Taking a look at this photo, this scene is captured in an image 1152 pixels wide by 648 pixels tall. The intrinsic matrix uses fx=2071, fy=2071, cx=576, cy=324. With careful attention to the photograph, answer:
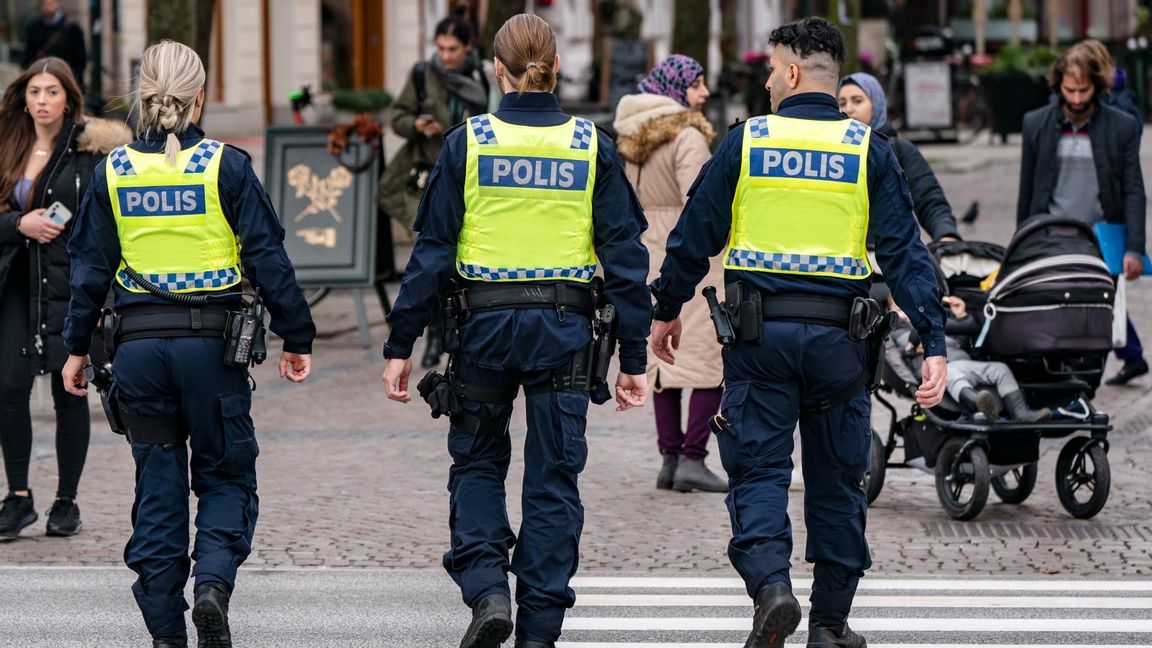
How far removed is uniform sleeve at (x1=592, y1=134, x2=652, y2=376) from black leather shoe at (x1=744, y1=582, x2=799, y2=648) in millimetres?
778

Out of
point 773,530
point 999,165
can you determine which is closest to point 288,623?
point 773,530

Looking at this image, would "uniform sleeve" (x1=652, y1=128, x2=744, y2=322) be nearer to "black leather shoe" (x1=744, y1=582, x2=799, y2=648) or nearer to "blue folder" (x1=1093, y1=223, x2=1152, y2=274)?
"black leather shoe" (x1=744, y1=582, x2=799, y2=648)

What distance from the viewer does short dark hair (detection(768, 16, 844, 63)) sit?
5805 mm

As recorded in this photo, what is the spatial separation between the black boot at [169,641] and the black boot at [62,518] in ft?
7.19

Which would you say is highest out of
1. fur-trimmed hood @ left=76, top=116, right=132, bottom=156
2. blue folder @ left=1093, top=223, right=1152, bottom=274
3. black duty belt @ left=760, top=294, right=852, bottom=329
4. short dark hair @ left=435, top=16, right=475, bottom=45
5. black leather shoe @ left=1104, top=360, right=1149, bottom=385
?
short dark hair @ left=435, top=16, right=475, bottom=45

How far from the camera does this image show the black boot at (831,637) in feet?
19.2

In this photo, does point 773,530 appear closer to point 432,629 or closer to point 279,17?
point 432,629

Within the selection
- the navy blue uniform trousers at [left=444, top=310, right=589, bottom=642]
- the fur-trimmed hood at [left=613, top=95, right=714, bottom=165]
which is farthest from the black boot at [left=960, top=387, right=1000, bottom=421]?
the navy blue uniform trousers at [left=444, top=310, right=589, bottom=642]

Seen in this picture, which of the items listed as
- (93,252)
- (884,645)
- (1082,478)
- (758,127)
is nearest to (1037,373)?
(1082,478)

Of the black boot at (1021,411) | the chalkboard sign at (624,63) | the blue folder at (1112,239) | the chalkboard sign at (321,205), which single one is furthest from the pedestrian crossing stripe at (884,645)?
the chalkboard sign at (624,63)

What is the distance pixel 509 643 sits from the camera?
6.22 meters

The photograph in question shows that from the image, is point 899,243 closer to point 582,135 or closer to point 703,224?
point 703,224

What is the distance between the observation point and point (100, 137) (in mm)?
7609

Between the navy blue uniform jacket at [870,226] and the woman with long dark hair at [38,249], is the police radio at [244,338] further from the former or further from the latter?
the woman with long dark hair at [38,249]
